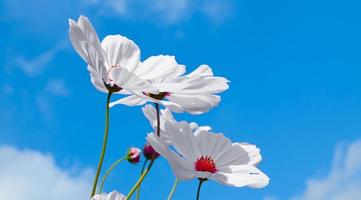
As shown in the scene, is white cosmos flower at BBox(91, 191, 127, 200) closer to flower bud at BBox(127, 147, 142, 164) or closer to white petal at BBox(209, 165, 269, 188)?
white petal at BBox(209, 165, 269, 188)

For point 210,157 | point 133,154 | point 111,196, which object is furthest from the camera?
point 133,154

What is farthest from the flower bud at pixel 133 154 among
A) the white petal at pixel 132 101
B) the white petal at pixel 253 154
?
the white petal at pixel 253 154

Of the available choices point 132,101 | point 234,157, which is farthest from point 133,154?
point 234,157

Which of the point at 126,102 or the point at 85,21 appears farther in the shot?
the point at 126,102

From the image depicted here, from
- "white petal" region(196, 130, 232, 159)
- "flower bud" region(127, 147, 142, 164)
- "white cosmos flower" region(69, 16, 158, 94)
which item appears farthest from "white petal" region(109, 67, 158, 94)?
"flower bud" region(127, 147, 142, 164)

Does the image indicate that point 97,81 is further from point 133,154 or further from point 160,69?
point 133,154

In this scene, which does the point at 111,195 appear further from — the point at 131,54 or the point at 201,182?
the point at 131,54

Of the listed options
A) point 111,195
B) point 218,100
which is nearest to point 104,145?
point 111,195
